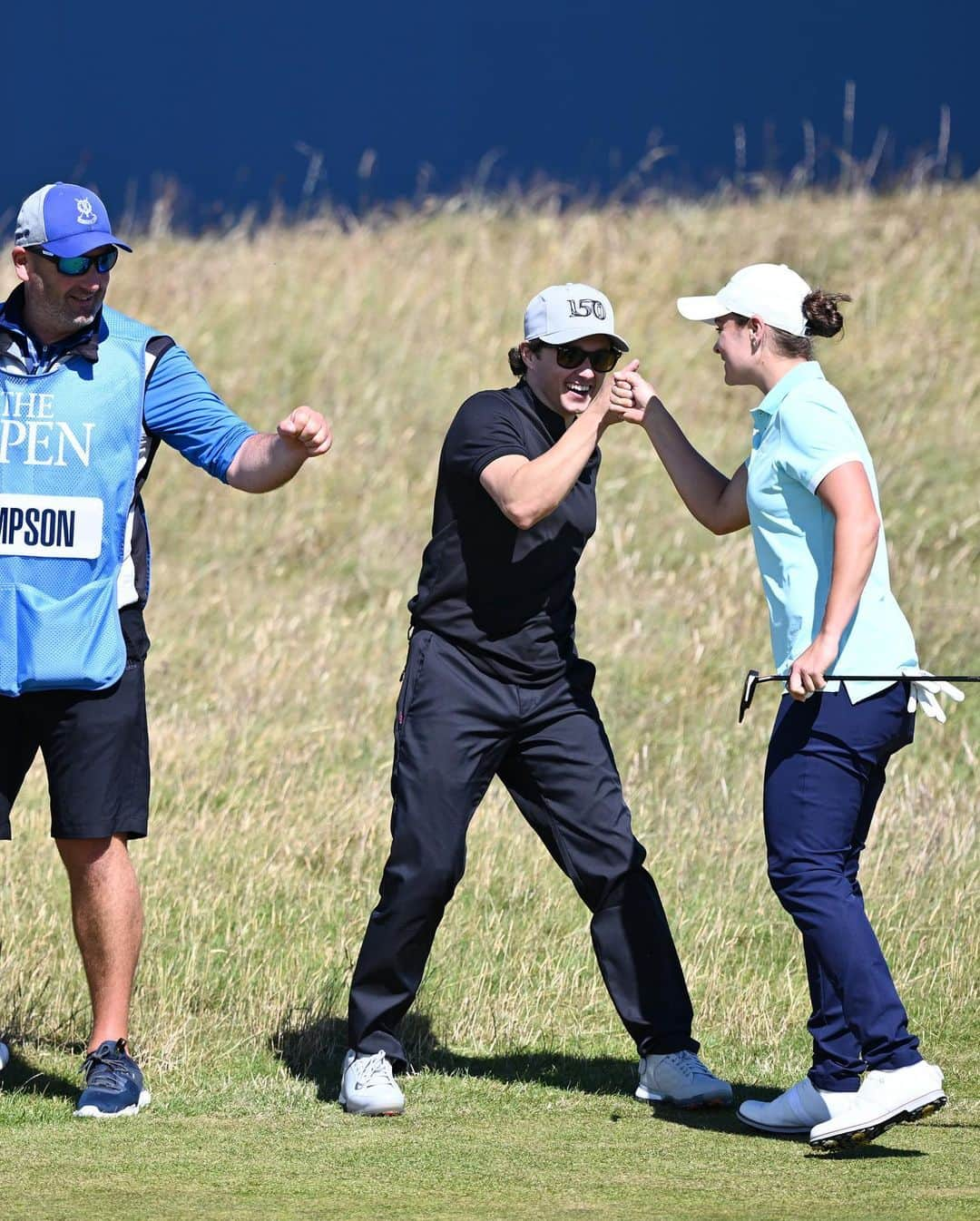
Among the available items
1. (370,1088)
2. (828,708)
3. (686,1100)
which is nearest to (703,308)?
(828,708)

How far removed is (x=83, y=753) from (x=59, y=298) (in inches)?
47.9

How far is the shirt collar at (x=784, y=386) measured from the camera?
4.83m

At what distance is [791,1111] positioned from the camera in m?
4.93

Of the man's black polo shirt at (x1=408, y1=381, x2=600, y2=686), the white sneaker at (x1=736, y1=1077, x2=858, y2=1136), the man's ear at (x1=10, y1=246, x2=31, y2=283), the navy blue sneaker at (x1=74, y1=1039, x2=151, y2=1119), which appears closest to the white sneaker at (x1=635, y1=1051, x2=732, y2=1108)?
the white sneaker at (x1=736, y1=1077, x2=858, y2=1136)

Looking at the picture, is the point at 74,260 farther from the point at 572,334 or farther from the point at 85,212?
the point at 572,334

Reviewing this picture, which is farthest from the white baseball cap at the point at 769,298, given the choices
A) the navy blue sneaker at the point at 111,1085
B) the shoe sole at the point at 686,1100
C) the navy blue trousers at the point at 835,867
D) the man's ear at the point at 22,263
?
the navy blue sneaker at the point at 111,1085

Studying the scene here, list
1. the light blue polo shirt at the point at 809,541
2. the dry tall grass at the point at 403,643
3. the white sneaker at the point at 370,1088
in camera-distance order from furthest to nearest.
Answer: the dry tall grass at the point at 403,643 < the white sneaker at the point at 370,1088 < the light blue polo shirt at the point at 809,541

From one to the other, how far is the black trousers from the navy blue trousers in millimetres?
692

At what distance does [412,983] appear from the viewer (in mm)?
5352

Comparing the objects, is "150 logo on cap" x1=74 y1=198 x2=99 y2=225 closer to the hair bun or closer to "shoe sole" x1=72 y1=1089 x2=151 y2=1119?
the hair bun

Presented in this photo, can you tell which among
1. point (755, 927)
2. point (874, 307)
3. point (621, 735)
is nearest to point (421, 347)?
point (874, 307)

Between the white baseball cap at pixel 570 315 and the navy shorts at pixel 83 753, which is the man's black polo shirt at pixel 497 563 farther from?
the navy shorts at pixel 83 753

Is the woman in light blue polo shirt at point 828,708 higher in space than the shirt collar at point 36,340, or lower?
lower

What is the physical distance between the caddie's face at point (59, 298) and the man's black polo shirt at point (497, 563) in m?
1.03
